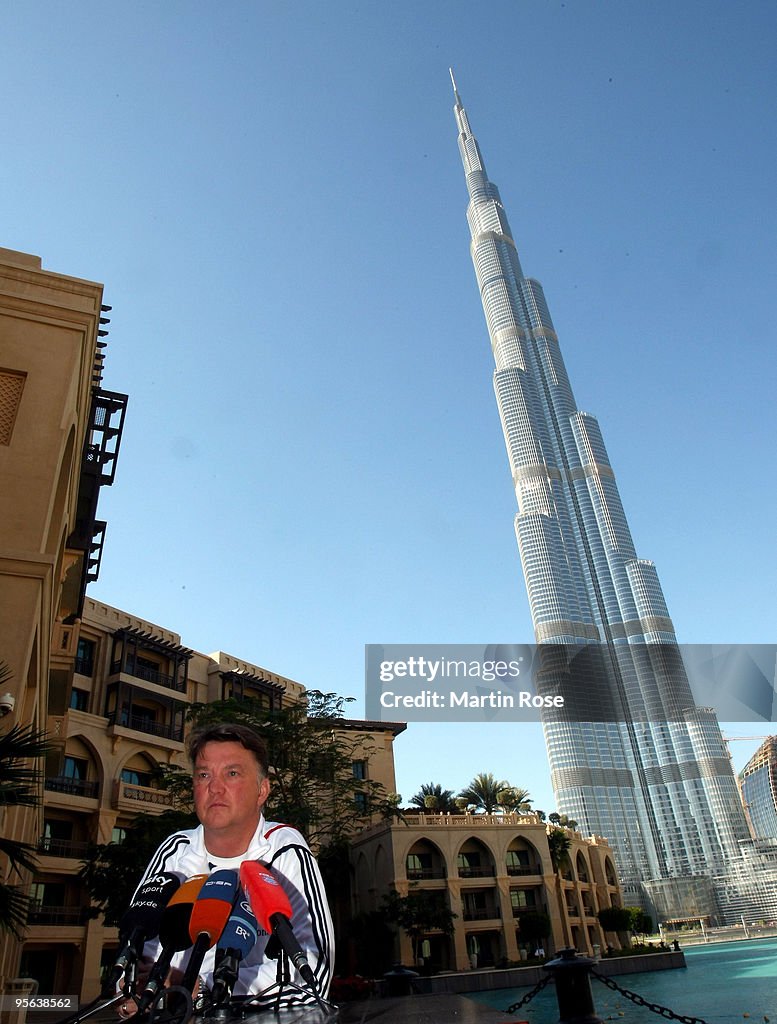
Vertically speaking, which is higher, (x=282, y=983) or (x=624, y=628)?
(x=624, y=628)

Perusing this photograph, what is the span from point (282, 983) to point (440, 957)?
40.5m

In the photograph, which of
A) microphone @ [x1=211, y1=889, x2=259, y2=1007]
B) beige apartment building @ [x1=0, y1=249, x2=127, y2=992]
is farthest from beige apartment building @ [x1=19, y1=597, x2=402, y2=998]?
microphone @ [x1=211, y1=889, x2=259, y2=1007]

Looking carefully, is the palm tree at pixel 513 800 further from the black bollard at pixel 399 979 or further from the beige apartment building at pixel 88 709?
the black bollard at pixel 399 979

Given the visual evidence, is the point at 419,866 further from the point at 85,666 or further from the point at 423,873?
the point at 85,666

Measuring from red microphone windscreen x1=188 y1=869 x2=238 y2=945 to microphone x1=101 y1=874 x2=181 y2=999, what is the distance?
0.65 ft

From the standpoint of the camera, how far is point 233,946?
7.98 feet

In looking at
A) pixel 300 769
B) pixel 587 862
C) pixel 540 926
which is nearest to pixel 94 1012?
pixel 300 769

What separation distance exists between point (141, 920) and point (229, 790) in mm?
542

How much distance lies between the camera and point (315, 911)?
2.71m

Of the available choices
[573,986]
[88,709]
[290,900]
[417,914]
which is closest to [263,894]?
[290,900]

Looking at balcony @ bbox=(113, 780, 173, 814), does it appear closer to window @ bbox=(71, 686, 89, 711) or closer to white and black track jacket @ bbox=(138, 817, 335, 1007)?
window @ bbox=(71, 686, 89, 711)

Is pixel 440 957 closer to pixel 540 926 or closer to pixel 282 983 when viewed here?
pixel 540 926

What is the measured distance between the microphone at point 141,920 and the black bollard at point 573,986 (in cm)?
660

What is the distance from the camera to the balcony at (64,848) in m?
28.8
